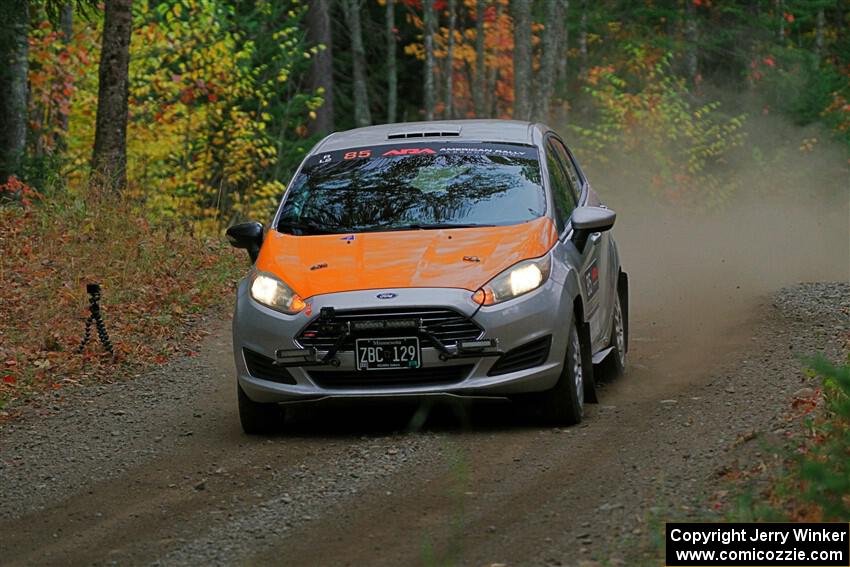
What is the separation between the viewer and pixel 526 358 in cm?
905

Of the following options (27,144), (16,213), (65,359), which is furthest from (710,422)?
(27,144)

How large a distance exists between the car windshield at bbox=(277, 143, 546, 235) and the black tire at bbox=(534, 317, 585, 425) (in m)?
1.09

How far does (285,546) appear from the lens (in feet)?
22.0

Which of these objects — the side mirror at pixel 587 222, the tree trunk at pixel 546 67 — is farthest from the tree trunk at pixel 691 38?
the side mirror at pixel 587 222

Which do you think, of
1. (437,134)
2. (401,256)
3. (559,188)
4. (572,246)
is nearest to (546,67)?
(437,134)

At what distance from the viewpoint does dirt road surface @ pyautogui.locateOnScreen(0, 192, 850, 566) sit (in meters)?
6.69

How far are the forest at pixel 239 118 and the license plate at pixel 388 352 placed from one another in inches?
96.9

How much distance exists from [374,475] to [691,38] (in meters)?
35.7

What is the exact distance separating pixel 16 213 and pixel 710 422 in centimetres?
1196

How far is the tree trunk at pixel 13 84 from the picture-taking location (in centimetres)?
2044

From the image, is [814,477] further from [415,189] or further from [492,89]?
[492,89]

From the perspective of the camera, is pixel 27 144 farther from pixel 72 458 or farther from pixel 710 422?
pixel 710 422

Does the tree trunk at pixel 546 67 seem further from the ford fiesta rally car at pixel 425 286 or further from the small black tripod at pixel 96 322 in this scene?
the ford fiesta rally car at pixel 425 286

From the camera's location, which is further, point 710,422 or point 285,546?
point 710,422
